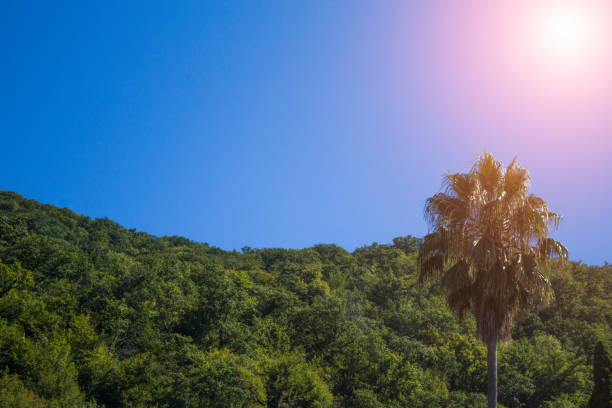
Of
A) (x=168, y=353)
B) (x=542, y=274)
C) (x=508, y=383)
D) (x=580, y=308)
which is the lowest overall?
(x=168, y=353)

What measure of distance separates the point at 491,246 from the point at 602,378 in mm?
9354

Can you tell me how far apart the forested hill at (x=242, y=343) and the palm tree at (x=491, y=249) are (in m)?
1.73

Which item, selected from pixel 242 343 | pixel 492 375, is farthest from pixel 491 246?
pixel 242 343

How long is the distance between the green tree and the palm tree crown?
7.64 m

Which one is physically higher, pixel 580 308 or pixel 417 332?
pixel 580 308

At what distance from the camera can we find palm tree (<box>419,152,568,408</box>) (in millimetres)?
9461

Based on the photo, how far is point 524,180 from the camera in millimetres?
10133

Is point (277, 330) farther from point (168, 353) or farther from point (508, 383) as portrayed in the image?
point (508, 383)

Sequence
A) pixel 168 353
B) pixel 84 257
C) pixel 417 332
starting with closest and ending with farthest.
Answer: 1. pixel 168 353
2. pixel 417 332
3. pixel 84 257

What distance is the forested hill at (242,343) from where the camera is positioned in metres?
19.8

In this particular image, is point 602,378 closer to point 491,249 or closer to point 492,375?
point 492,375

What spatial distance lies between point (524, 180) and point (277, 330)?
939 inches

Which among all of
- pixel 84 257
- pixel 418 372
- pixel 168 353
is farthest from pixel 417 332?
pixel 84 257

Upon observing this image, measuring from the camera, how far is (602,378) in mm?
14508
